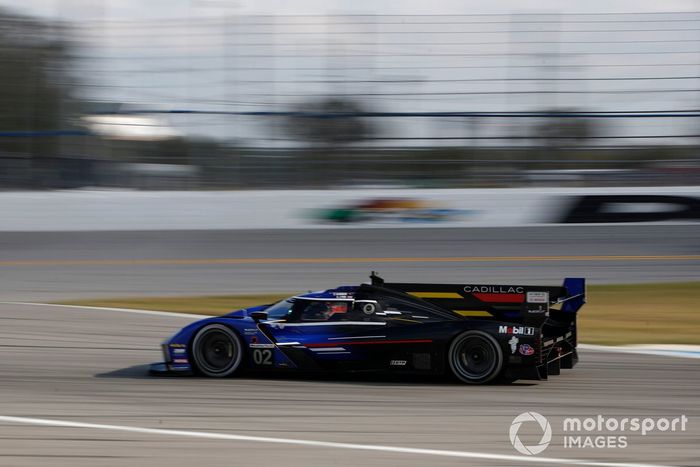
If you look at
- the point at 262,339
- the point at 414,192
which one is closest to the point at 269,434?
the point at 262,339

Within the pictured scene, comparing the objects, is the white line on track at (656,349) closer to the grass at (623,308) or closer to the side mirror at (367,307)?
the grass at (623,308)

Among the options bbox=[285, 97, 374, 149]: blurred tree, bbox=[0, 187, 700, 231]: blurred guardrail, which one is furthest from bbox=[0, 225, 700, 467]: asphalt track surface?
bbox=[285, 97, 374, 149]: blurred tree

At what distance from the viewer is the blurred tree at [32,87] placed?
17328 mm

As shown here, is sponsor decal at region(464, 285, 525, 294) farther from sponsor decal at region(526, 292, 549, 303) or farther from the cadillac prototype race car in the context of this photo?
sponsor decal at region(526, 292, 549, 303)

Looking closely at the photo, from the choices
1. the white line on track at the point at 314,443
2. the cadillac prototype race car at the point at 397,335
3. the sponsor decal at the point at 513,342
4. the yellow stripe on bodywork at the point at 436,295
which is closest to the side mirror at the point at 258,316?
the cadillac prototype race car at the point at 397,335

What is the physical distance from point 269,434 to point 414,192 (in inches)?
426

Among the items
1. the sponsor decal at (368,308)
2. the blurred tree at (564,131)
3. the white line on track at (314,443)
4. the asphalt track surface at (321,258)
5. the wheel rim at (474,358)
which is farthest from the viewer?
the blurred tree at (564,131)

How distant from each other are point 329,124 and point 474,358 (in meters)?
10.7

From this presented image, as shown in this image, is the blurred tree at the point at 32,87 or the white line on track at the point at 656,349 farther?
the blurred tree at the point at 32,87

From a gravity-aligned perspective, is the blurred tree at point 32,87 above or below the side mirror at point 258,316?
above

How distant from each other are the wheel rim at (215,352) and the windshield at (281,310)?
356 millimetres

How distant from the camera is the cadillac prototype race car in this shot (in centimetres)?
680

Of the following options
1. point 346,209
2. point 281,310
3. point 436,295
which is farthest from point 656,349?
point 346,209

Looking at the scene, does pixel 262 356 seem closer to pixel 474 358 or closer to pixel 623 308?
pixel 474 358
